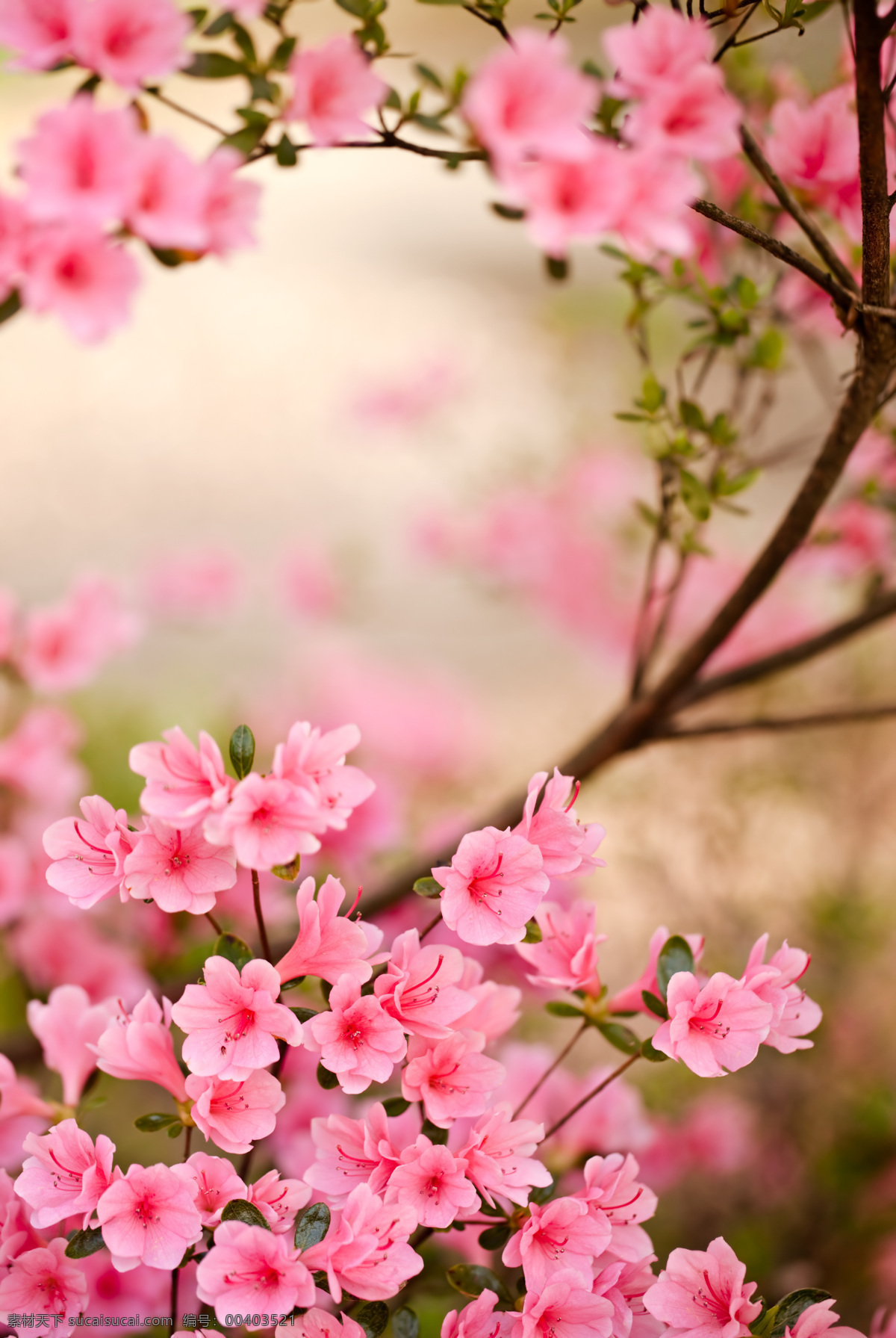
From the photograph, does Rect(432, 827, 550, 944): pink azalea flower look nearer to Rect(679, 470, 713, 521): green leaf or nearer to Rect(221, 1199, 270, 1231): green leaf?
Rect(221, 1199, 270, 1231): green leaf

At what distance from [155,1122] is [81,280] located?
15.4 inches

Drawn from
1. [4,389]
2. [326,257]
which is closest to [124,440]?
[4,389]

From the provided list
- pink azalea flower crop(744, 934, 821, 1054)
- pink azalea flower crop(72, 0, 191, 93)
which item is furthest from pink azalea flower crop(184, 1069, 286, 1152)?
pink azalea flower crop(72, 0, 191, 93)

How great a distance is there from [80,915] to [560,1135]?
0.47 meters

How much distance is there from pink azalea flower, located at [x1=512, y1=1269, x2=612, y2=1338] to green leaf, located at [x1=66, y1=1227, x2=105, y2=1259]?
19 cm

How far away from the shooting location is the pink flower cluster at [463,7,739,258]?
40 centimetres

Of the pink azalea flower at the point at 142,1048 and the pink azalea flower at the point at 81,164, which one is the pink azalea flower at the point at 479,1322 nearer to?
the pink azalea flower at the point at 142,1048

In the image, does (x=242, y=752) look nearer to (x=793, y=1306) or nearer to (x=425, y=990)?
(x=425, y=990)

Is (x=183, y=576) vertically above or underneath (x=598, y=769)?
underneath

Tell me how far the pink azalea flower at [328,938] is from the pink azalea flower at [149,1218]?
0.10 metres

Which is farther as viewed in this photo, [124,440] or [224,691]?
[124,440]

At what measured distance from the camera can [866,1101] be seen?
113cm

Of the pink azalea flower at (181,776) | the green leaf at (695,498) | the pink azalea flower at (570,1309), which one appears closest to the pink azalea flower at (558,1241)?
the pink azalea flower at (570,1309)

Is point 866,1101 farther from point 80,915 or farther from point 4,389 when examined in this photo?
point 4,389
